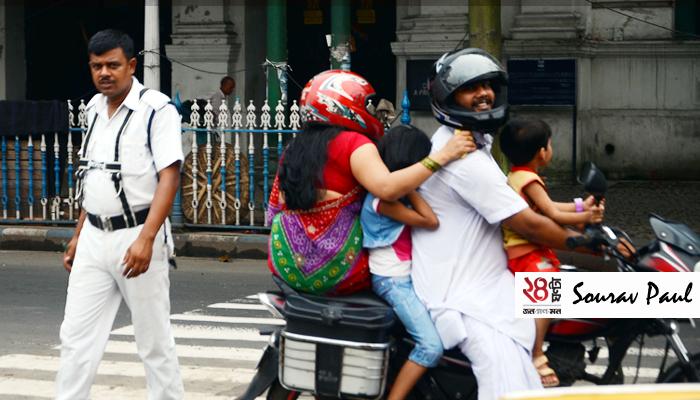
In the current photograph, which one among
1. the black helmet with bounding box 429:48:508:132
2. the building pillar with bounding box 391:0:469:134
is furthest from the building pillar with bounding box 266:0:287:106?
the black helmet with bounding box 429:48:508:132

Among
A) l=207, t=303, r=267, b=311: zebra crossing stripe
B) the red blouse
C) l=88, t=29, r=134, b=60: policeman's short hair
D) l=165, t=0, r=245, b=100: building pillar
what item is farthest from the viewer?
l=165, t=0, r=245, b=100: building pillar

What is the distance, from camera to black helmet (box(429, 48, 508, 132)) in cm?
496

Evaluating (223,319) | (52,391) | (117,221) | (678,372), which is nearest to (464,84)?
(678,372)

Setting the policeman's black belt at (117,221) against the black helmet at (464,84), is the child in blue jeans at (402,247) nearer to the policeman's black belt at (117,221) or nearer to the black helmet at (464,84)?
the black helmet at (464,84)

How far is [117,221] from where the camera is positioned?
5.84 metres

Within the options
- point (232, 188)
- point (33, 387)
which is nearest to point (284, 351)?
point (33, 387)

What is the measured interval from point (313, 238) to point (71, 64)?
1935cm

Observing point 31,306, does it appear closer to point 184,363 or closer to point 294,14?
point 184,363

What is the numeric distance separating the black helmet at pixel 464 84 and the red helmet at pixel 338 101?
0.96 feet

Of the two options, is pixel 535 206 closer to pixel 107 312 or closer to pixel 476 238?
pixel 476 238

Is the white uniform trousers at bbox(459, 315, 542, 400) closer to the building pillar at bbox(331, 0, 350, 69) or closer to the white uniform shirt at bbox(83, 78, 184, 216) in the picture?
the white uniform shirt at bbox(83, 78, 184, 216)

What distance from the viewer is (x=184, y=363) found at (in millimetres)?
8359

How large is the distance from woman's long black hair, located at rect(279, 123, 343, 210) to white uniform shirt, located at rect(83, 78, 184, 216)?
2.88 ft

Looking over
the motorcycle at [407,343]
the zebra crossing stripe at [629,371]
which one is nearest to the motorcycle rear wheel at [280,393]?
the motorcycle at [407,343]
